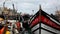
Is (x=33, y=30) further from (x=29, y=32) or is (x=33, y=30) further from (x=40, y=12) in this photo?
(x=40, y=12)

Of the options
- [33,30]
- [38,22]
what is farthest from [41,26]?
[33,30]

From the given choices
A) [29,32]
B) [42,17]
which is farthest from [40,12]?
[29,32]

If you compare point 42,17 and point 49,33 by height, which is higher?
point 42,17

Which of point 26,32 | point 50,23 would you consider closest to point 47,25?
point 50,23

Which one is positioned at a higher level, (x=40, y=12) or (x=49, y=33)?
(x=40, y=12)

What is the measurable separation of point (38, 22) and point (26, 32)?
77 centimetres

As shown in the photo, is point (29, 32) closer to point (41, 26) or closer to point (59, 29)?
point (41, 26)

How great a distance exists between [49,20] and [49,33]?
2.47ft

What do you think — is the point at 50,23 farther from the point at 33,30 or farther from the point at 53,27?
the point at 33,30

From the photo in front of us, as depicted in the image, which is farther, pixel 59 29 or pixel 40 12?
pixel 59 29

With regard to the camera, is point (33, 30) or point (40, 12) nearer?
point (40, 12)

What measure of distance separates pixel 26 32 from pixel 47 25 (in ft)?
3.47

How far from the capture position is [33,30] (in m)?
13.5

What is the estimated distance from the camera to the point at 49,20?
12.7 m
